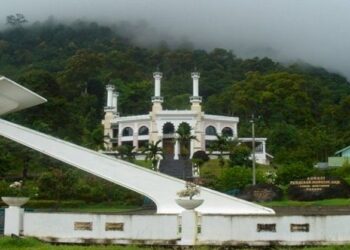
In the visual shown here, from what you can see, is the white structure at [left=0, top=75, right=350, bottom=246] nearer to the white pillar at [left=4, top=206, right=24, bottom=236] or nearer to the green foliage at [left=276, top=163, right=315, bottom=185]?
the white pillar at [left=4, top=206, right=24, bottom=236]

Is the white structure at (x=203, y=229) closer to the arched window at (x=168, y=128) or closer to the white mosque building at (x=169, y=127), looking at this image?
the white mosque building at (x=169, y=127)

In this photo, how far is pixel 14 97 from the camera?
1531 centimetres

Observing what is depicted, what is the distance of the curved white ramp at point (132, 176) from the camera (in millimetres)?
14734

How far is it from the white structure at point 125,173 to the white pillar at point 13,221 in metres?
2.87

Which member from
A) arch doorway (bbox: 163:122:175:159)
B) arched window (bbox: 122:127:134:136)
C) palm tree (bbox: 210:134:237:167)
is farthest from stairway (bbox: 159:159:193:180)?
arched window (bbox: 122:127:134:136)

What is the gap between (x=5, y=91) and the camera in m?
14.9

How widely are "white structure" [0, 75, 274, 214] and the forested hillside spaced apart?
1750 cm

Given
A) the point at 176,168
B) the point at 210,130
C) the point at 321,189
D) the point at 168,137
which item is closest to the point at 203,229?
the point at 321,189

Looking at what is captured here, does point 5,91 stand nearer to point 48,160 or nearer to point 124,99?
point 48,160

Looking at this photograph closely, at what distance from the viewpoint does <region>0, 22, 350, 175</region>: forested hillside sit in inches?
1967

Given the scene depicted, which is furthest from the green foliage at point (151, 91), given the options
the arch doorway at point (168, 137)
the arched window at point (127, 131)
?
the arch doorway at point (168, 137)

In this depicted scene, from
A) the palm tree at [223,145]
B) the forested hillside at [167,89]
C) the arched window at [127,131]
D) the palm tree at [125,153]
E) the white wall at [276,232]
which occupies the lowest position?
Answer: the white wall at [276,232]

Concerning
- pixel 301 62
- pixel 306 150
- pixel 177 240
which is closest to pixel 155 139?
pixel 306 150

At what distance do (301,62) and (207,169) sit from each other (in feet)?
187
